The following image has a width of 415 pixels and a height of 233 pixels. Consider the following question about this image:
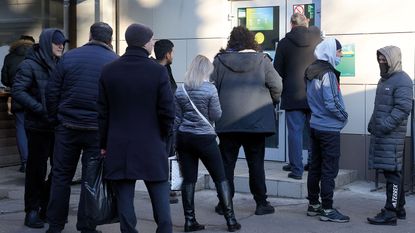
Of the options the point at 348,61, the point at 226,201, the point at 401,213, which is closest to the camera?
the point at 226,201

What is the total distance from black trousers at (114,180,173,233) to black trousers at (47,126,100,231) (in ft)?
2.31

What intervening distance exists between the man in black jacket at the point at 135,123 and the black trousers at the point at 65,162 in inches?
27.7

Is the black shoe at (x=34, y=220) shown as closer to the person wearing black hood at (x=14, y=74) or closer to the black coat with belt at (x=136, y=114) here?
the black coat with belt at (x=136, y=114)

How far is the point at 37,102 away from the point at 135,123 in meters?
1.64

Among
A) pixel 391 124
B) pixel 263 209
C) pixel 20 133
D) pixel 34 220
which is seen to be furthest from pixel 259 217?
pixel 20 133

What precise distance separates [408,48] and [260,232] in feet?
11.3

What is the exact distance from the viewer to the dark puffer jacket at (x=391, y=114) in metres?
6.34

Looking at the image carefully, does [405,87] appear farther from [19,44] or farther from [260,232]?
[19,44]

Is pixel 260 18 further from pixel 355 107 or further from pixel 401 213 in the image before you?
pixel 401 213

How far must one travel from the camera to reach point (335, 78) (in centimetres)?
651

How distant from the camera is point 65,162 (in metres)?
5.66

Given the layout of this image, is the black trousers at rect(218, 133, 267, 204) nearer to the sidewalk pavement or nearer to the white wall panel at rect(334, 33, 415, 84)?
the sidewalk pavement

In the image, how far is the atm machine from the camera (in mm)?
9172

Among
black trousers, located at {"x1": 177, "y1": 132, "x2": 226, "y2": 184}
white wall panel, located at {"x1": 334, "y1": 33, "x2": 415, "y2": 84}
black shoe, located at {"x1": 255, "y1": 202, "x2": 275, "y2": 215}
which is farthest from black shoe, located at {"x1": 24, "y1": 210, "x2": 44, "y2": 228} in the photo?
white wall panel, located at {"x1": 334, "y1": 33, "x2": 415, "y2": 84}
